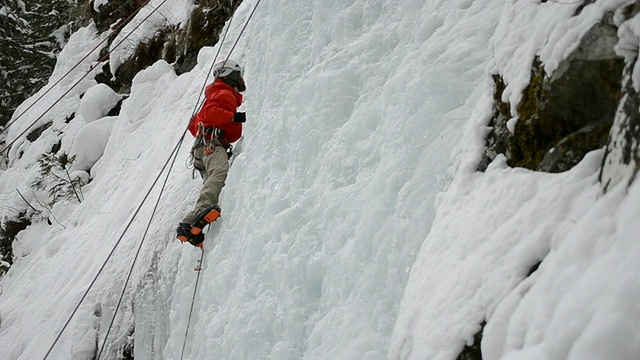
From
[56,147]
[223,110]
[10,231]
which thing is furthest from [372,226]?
[56,147]

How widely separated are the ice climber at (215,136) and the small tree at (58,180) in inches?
202

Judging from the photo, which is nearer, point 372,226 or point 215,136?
Answer: point 372,226

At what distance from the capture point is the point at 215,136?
4.86m

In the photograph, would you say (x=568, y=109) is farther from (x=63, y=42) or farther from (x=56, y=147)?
(x=63, y=42)

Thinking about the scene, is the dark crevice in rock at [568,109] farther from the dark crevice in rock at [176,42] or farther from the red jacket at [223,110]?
the dark crevice in rock at [176,42]

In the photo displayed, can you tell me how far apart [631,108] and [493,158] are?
2.29ft

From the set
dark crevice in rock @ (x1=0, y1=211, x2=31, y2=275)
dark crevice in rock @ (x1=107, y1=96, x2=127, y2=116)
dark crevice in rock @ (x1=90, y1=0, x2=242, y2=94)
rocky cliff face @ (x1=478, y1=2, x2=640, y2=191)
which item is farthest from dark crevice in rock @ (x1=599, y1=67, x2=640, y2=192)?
dark crevice in rock @ (x1=0, y1=211, x2=31, y2=275)

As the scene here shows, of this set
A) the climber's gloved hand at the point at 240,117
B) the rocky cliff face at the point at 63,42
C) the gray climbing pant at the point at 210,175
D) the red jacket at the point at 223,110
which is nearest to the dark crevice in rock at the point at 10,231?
the rocky cliff face at the point at 63,42

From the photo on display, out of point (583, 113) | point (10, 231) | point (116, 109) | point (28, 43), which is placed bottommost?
point (10, 231)

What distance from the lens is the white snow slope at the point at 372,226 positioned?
1.53 m

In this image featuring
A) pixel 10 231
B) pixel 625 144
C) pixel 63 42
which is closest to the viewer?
pixel 625 144

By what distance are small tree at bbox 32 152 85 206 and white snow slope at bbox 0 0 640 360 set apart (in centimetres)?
262

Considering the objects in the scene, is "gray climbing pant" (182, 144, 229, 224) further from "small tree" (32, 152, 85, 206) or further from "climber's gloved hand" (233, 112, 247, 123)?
"small tree" (32, 152, 85, 206)

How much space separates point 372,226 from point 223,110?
2.34 meters
